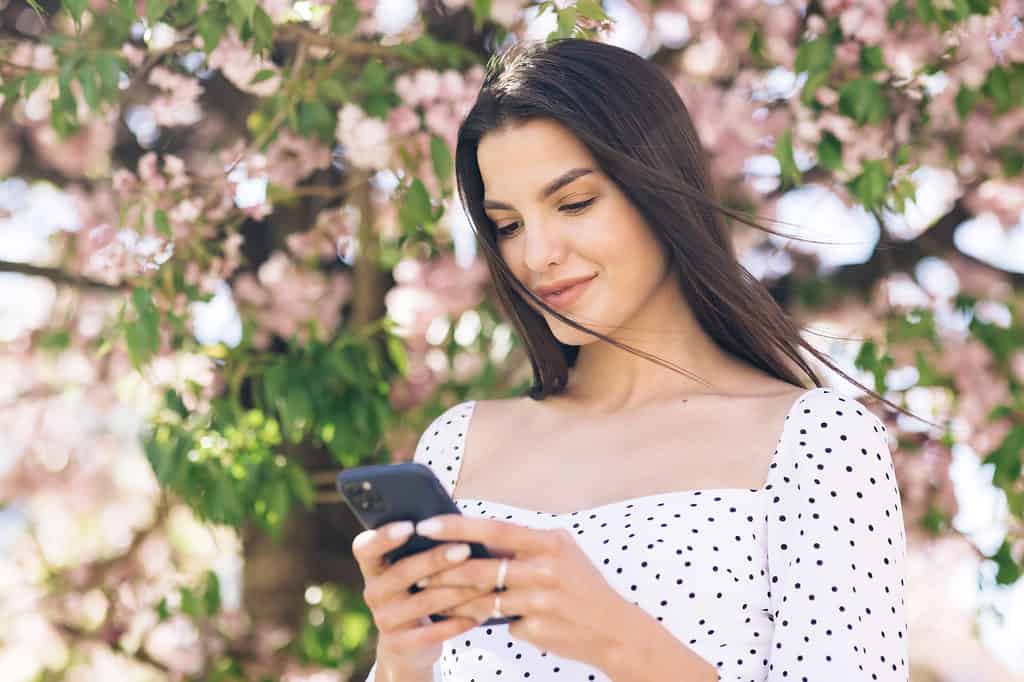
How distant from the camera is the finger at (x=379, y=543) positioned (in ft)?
5.42

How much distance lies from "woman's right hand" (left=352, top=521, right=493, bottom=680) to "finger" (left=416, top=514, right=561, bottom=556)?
0.09ft

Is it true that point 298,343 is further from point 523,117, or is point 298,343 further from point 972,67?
point 972,67

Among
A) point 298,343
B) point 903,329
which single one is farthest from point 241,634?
point 903,329

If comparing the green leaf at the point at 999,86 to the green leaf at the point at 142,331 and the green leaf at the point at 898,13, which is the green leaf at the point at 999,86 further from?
the green leaf at the point at 142,331

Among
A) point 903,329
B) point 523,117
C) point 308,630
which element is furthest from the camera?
point 308,630

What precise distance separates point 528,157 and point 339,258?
5.26 ft

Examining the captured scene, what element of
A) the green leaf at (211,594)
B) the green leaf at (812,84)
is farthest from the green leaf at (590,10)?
Result: the green leaf at (211,594)

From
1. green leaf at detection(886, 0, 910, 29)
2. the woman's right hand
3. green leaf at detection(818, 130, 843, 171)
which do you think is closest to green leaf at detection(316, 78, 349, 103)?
green leaf at detection(818, 130, 843, 171)

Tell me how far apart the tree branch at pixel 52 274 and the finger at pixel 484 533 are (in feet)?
8.23

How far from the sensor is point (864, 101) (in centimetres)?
307

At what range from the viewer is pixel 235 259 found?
3.40 m

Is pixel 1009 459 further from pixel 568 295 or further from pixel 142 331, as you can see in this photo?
pixel 142 331

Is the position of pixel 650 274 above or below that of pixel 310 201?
above

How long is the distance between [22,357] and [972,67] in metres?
3.07
